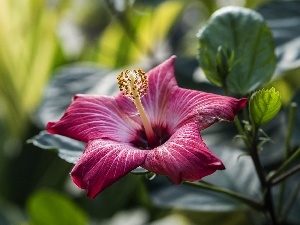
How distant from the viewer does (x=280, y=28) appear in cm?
88

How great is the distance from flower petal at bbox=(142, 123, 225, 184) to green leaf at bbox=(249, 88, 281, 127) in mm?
55

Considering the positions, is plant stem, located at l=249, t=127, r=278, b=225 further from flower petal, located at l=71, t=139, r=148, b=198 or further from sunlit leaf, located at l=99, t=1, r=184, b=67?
sunlit leaf, located at l=99, t=1, r=184, b=67

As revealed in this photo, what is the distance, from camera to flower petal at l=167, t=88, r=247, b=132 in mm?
563

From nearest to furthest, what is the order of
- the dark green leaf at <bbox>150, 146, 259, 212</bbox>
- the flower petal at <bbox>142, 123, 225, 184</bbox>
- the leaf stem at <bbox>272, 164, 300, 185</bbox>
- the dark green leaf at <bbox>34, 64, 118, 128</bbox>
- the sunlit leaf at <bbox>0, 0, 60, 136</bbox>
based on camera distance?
1. the flower petal at <bbox>142, 123, 225, 184</bbox>
2. the leaf stem at <bbox>272, 164, 300, 185</bbox>
3. the dark green leaf at <bbox>150, 146, 259, 212</bbox>
4. the dark green leaf at <bbox>34, 64, 118, 128</bbox>
5. the sunlit leaf at <bbox>0, 0, 60, 136</bbox>

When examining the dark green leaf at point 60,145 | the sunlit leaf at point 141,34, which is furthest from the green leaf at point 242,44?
the sunlit leaf at point 141,34

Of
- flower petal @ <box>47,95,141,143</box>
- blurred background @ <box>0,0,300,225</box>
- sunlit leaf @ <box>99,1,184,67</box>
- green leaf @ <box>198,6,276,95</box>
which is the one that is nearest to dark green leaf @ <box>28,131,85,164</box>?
flower petal @ <box>47,95,141,143</box>

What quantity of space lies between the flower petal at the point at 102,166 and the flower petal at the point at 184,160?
0.01 metres

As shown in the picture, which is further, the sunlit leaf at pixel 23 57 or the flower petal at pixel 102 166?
the sunlit leaf at pixel 23 57

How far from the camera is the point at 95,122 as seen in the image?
616 millimetres

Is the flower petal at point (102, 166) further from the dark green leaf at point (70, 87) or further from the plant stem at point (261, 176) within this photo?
the dark green leaf at point (70, 87)

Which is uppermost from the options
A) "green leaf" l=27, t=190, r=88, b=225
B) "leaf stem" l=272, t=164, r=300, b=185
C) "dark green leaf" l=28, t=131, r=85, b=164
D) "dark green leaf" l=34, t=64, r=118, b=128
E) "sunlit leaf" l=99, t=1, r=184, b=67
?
"dark green leaf" l=28, t=131, r=85, b=164

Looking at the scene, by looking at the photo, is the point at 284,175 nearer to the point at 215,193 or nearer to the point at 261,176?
the point at 261,176

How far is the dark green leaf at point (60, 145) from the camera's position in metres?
0.65

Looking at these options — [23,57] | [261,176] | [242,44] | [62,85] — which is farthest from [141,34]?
[261,176]
